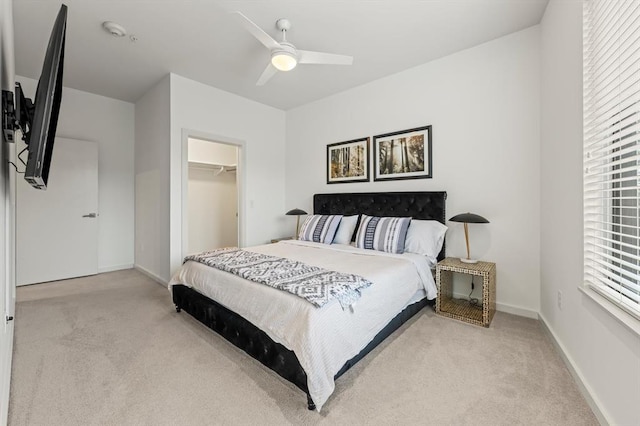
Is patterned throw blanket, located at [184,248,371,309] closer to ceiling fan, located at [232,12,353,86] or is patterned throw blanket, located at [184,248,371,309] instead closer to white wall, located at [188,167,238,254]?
ceiling fan, located at [232,12,353,86]

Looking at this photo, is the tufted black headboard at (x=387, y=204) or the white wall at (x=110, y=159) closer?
the tufted black headboard at (x=387, y=204)

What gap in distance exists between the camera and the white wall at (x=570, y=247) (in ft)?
4.28

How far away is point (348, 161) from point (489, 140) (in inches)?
73.1

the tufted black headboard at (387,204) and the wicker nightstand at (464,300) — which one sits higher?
the tufted black headboard at (387,204)

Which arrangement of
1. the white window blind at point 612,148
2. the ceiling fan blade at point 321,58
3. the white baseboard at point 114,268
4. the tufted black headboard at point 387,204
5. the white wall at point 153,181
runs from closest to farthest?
the white window blind at point 612,148, the ceiling fan blade at point 321,58, the tufted black headboard at point 387,204, the white wall at point 153,181, the white baseboard at point 114,268

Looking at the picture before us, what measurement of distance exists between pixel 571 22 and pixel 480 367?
8.15 ft

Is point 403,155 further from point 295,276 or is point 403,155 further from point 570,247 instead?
point 295,276

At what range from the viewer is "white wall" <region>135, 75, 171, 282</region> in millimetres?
3766

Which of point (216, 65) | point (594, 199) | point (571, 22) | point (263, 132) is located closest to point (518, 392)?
point (594, 199)

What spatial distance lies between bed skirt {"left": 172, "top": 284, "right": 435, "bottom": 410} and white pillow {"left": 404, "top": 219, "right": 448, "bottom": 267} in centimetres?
49

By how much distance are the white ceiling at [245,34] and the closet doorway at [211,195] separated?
1694 millimetres

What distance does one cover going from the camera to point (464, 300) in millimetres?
3096

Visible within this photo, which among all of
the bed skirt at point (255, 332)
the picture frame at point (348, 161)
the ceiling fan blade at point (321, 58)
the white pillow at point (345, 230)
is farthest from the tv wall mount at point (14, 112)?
the picture frame at point (348, 161)

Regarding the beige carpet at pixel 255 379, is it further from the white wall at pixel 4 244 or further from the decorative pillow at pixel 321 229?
the decorative pillow at pixel 321 229
